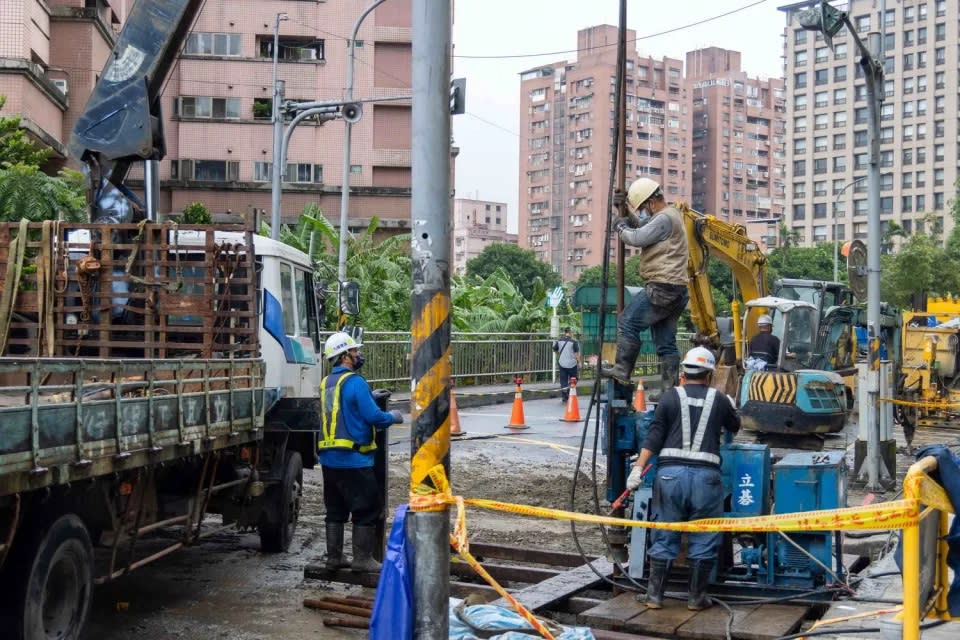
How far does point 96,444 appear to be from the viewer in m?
6.41

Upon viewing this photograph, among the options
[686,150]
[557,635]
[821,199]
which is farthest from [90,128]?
[686,150]

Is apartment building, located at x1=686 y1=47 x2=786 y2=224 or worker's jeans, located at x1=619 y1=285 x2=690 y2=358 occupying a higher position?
apartment building, located at x1=686 y1=47 x2=786 y2=224

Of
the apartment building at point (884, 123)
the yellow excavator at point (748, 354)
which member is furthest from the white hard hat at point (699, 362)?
the apartment building at point (884, 123)

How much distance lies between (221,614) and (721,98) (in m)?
142

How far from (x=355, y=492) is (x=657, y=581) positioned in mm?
2510

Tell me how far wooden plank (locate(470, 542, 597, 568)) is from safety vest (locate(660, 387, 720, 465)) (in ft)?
7.29

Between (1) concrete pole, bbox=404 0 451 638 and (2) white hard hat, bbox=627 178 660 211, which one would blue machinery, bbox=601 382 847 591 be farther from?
(1) concrete pole, bbox=404 0 451 638

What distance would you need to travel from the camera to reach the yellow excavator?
14.4 metres

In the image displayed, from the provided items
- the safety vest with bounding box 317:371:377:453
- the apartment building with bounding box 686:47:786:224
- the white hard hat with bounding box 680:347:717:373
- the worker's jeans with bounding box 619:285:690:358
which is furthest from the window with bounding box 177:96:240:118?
the apartment building with bounding box 686:47:786:224

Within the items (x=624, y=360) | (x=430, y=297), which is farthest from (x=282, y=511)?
(x=430, y=297)

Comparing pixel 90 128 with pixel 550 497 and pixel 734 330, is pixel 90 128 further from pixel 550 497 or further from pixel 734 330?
pixel 734 330

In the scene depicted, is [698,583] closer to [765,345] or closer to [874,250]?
[874,250]

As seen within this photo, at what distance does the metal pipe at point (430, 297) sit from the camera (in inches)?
229

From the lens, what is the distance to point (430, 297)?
19.4 feet
